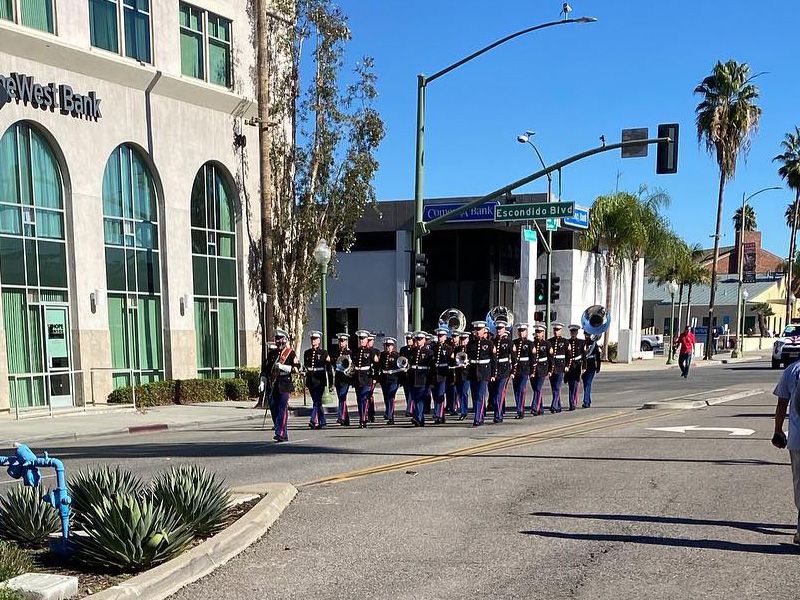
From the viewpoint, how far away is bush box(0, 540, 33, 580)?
5.35 m

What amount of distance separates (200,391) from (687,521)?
17259 millimetres

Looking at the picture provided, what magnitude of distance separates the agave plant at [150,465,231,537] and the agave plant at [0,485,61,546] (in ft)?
2.65

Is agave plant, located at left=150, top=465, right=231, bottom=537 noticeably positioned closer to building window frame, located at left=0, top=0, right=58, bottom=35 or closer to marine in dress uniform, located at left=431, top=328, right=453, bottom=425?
marine in dress uniform, located at left=431, top=328, right=453, bottom=425

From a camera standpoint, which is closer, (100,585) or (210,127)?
(100,585)

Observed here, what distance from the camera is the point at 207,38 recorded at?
2495cm

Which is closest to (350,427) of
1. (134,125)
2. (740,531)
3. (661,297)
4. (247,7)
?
(740,531)

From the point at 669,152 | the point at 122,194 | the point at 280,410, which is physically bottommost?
the point at 280,410

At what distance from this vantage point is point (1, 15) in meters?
19.0

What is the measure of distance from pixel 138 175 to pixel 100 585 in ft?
62.2

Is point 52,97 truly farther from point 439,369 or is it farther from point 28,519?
point 28,519

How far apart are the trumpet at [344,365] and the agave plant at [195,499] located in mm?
8512

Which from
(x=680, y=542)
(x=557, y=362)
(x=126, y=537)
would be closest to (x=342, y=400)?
(x=557, y=362)

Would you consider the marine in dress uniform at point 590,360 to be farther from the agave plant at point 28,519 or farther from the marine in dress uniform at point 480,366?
the agave plant at point 28,519

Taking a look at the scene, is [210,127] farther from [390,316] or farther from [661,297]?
[661,297]
